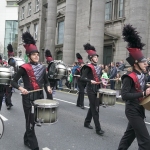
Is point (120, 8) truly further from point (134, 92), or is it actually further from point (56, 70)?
point (134, 92)

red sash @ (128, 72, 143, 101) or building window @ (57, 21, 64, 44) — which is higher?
building window @ (57, 21, 64, 44)

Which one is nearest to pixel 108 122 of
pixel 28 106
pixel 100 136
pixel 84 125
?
pixel 84 125

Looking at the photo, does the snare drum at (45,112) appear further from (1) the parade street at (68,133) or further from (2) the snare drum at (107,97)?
(2) the snare drum at (107,97)

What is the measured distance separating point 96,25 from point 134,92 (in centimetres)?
1477

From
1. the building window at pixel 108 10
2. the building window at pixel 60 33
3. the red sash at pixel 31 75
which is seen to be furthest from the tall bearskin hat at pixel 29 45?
the building window at pixel 60 33

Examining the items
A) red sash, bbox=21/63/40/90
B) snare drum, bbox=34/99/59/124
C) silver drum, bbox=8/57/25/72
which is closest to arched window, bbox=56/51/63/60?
silver drum, bbox=8/57/25/72

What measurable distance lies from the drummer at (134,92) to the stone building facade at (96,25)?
11379 millimetres

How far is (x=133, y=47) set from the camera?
159 inches

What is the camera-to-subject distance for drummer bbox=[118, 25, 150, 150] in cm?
368

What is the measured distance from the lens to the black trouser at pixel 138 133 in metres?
3.51

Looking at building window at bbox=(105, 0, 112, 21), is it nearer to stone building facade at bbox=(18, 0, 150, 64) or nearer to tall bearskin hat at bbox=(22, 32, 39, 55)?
stone building facade at bbox=(18, 0, 150, 64)

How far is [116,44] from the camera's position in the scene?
19672 mm

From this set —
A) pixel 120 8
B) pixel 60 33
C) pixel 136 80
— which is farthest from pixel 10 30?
pixel 136 80

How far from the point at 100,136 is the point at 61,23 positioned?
2378 cm
